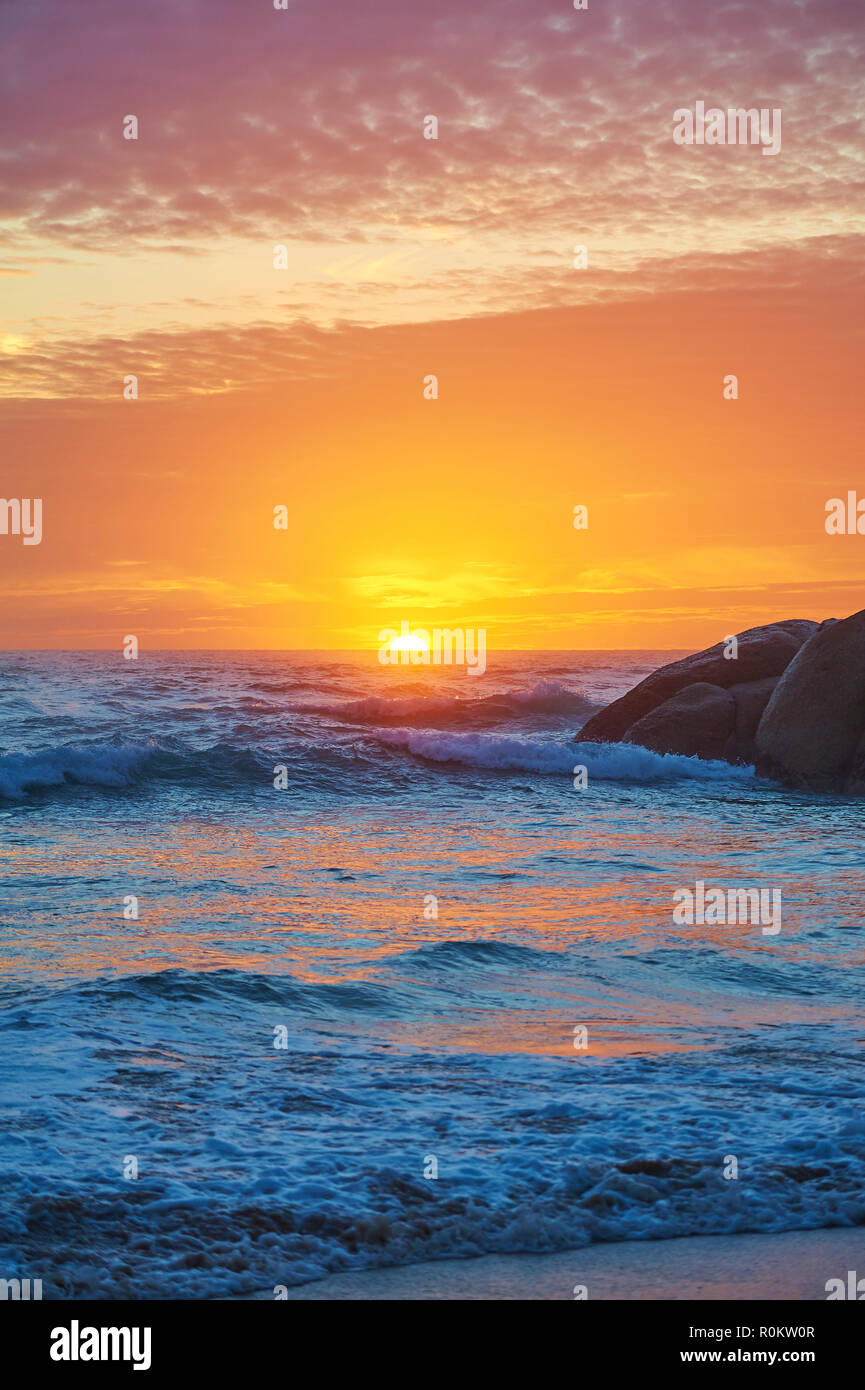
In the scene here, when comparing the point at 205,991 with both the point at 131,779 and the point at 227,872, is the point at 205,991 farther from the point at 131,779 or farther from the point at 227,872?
the point at 131,779

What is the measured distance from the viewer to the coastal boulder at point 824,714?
21.2 m

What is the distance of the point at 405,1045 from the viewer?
7.46m

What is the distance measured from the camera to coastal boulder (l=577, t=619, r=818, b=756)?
2480 centimetres

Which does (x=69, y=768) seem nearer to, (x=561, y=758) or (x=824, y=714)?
(x=561, y=758)

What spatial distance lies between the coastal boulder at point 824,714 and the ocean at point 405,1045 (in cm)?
373

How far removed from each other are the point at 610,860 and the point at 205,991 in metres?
7.11

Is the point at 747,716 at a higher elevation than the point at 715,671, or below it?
below

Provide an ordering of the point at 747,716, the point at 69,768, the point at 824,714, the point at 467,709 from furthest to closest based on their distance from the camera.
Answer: the point at 467,709 → the point at 747,716 → the point at 69,768 → the point at 824,714

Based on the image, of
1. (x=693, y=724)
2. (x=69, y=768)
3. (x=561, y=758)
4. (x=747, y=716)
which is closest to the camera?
(x=69, y=768)

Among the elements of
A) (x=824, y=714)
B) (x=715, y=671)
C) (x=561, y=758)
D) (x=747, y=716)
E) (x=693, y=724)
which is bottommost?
(x=561, y=758)

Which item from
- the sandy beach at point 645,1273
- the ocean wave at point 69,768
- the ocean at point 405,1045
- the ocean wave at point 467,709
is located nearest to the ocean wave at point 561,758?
the ocean wave at point 467,709

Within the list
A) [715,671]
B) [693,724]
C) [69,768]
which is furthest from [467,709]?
[69,768]

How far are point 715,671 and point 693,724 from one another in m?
1.57
